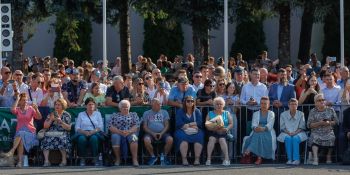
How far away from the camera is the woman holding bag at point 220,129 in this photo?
1886 cm

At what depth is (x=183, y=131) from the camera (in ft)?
62.6

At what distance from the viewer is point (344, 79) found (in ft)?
68.0

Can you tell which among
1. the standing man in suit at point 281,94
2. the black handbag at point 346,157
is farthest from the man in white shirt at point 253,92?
the black handbag at point 346,157

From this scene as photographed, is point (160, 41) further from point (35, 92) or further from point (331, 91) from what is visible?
point (331, 91)

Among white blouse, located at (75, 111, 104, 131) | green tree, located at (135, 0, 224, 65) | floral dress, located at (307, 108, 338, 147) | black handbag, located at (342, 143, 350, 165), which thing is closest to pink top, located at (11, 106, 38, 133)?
white blouse, located at (75, 111, 104, 131)

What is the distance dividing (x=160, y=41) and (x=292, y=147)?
76.5ft

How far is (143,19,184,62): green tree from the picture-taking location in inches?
1641

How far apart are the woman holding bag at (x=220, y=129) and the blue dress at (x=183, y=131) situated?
182 millimetres

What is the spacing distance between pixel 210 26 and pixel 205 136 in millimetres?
11596

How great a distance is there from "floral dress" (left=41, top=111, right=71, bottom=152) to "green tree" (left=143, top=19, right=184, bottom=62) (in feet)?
74.3

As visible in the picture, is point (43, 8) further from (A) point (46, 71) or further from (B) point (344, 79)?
(B) point (344, 79)

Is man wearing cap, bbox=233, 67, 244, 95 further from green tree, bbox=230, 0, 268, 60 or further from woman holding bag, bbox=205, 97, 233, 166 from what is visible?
green tree, bbox=230, 0, 268, 60

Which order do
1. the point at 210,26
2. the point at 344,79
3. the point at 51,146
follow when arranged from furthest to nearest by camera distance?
the point at 210,26, the point at 344,79, the point at 51,146

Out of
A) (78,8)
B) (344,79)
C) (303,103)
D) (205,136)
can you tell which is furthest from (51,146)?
(78,8)
